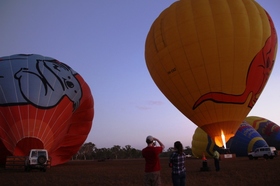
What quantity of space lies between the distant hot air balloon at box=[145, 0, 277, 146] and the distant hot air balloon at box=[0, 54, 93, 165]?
243 inches

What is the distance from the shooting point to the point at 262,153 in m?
22.8

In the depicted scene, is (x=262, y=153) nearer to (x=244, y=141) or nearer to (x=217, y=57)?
(x=244, y=141)

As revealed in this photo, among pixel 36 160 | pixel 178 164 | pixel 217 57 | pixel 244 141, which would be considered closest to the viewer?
pixel 178 164

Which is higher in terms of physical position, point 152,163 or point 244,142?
point 244,142

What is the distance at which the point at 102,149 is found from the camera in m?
92.4

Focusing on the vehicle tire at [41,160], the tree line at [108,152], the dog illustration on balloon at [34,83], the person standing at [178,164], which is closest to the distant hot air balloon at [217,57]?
the dog illustration on balloon at [34,83]

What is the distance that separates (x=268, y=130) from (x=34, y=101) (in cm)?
2584

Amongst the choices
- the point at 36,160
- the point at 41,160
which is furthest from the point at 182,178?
the point at 36,160

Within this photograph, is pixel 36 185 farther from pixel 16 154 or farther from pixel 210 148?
pixel 210 148

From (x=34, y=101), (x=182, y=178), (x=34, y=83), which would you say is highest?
(x=34, y=83)

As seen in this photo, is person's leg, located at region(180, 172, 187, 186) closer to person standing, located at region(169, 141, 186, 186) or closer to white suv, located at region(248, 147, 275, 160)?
person standing, located at region(169, 141, 186, 186)

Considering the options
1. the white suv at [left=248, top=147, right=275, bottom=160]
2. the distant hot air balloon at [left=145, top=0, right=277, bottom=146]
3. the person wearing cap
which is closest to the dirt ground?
the distant hot air balloon at [left=145, top=0, right=277, bottom=146]

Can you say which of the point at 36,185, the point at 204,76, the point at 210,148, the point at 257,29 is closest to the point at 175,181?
the point at 36,185

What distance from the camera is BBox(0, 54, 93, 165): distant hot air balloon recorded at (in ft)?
49.2
